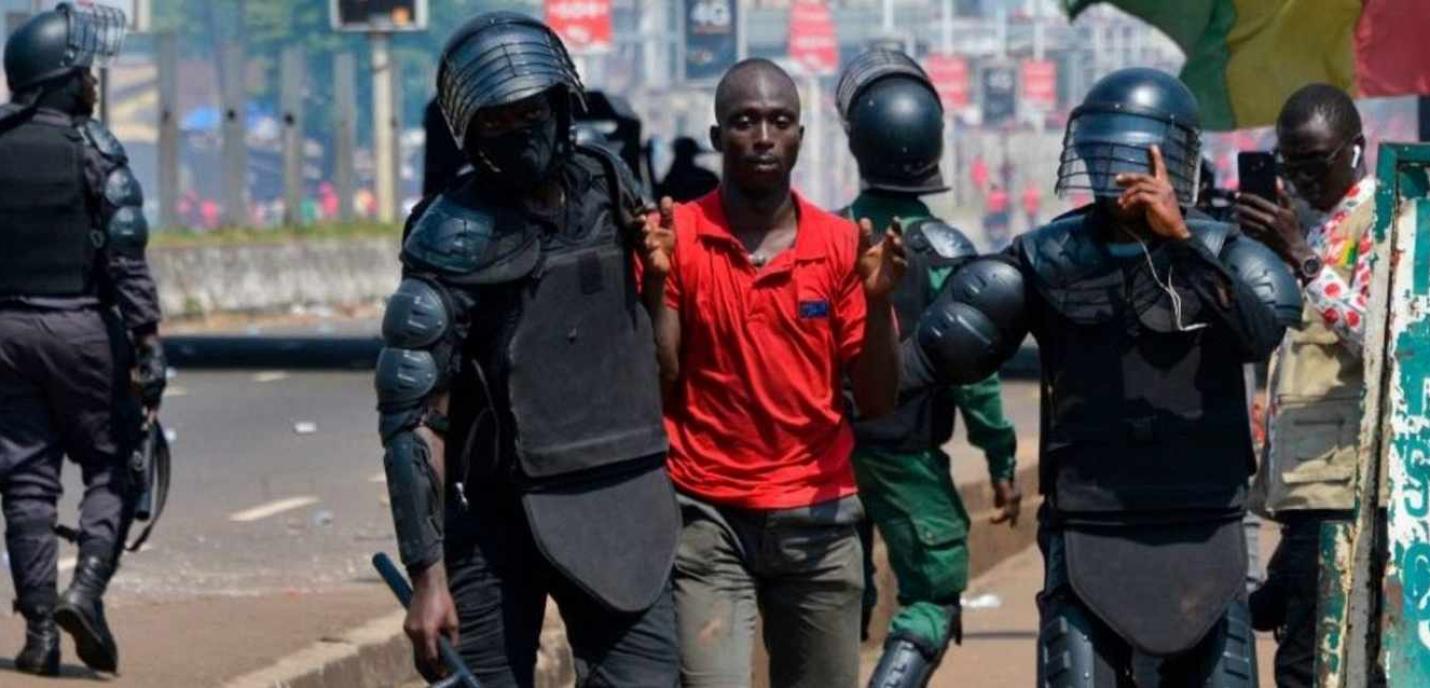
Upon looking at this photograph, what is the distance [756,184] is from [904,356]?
0.45 meters

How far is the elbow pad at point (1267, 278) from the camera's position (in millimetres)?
5863

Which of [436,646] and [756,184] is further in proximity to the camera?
[756,184]

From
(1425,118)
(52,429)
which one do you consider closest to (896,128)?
(52,429)

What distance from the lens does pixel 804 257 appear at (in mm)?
6129

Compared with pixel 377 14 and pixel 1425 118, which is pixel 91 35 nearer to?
pixel 1425 118

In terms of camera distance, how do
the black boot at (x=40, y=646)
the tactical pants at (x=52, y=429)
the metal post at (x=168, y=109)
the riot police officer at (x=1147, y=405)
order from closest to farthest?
1. the riot police officer at (x=1147, y=405)
2. the black boot at (x=40, y=646)
3. the tactical pants at (x=52, y=429)
4. the metal post at (x=168, y=109)

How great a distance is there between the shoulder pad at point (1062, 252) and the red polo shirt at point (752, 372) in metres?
0.40

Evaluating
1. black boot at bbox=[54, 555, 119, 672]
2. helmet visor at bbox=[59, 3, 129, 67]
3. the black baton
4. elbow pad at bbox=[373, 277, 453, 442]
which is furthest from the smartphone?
helmet visor at bbox=[59, 3, 129, 67]

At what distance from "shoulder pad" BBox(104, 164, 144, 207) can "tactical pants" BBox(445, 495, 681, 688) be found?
3310 mm

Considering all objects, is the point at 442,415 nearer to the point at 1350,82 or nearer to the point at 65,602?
the point at 65,602

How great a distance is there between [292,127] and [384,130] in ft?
22.5

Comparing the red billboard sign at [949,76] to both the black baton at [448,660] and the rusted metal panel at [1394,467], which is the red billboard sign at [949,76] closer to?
the rusted metal panel at [1394,467]

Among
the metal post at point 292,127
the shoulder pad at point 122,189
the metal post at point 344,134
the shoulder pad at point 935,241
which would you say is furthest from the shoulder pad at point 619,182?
the metal post at point 344,134

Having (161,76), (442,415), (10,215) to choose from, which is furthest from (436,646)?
(161,76)
